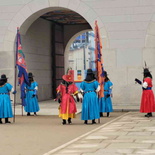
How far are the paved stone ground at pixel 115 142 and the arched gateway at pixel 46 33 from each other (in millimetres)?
8044

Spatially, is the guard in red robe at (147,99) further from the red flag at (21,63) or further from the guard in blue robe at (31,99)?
the guard in blue robe at (31,99)

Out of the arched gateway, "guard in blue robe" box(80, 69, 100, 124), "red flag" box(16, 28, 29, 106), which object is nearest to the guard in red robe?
"guard in blue robe" box(80, 69, 100, 124)

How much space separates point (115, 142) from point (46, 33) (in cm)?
1533

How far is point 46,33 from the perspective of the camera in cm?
2381

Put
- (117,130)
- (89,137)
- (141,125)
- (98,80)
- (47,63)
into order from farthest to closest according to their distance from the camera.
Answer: (47,63), (98,80), (141,125), (117,130), (89,137)

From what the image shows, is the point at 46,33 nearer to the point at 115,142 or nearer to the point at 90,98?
the point at 90,98

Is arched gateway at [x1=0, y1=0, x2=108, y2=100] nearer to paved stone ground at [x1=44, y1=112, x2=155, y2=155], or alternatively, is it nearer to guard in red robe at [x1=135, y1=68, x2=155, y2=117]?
guard in red robe at [x1=135, y1=68, x2=155, y2=117]

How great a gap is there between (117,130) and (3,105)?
412 cm

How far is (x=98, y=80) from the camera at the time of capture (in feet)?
46.6

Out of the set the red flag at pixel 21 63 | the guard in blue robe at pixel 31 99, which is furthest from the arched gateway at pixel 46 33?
the red flag at pixel 21 63

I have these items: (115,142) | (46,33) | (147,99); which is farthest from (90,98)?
(46,33)

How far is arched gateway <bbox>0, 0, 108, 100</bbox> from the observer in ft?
63.5

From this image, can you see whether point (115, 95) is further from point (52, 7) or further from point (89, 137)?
point (89, 137)

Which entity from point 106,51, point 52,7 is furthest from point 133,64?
point 52,7
